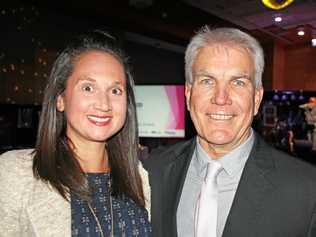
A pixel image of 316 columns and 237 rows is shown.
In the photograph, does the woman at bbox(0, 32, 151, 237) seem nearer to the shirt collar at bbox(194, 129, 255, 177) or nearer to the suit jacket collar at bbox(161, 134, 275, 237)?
the suit jacket collar at bbox(161, 134, 275, 237)

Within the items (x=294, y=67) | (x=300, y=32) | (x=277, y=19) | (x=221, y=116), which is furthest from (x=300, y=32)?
(x=221, y=116)

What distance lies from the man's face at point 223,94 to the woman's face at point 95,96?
36 cm

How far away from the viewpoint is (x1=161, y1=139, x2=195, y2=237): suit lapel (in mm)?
1659

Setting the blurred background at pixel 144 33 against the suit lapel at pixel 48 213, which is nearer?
the suit lapel at pixel 48 213

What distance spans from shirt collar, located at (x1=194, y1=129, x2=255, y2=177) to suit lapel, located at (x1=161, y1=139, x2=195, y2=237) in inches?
3.6

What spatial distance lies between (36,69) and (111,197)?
12.8 feet

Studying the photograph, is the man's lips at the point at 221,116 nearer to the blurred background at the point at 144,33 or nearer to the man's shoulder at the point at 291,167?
the man's shoulder at the point at 291,167

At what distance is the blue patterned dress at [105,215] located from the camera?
1.49m

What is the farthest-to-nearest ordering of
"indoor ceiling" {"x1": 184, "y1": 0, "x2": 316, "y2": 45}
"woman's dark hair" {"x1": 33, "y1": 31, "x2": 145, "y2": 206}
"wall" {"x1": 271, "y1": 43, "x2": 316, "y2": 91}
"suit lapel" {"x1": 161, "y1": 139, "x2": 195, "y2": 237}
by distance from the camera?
1. "wall" {"x1": 271, "y1": 43, "x2": 316, "y2": 91}
2. "indoor ceiling" {"x1": 184, "y1": 0, "x2": 316, "y2": 45}
3. "suit lapel" {"x1": 161, "y1": 139, "x2": 195, "y2": 237}
4. "woman's dark hair" {"x1": 33, "y1": 31, "x2": 145, "y2": 206}

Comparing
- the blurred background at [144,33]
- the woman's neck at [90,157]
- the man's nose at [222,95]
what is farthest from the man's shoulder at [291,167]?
the blurred background at [144,33]

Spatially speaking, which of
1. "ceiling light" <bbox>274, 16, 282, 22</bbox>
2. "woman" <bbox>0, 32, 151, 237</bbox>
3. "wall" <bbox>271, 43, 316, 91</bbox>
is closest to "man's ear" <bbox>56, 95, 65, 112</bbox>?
"woman" <bbox>0, 32, 151, 237</bbox>

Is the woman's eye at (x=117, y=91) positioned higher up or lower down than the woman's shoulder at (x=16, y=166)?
higher up

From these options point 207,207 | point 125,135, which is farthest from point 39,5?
point 207,207

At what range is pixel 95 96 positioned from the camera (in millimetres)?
1577
